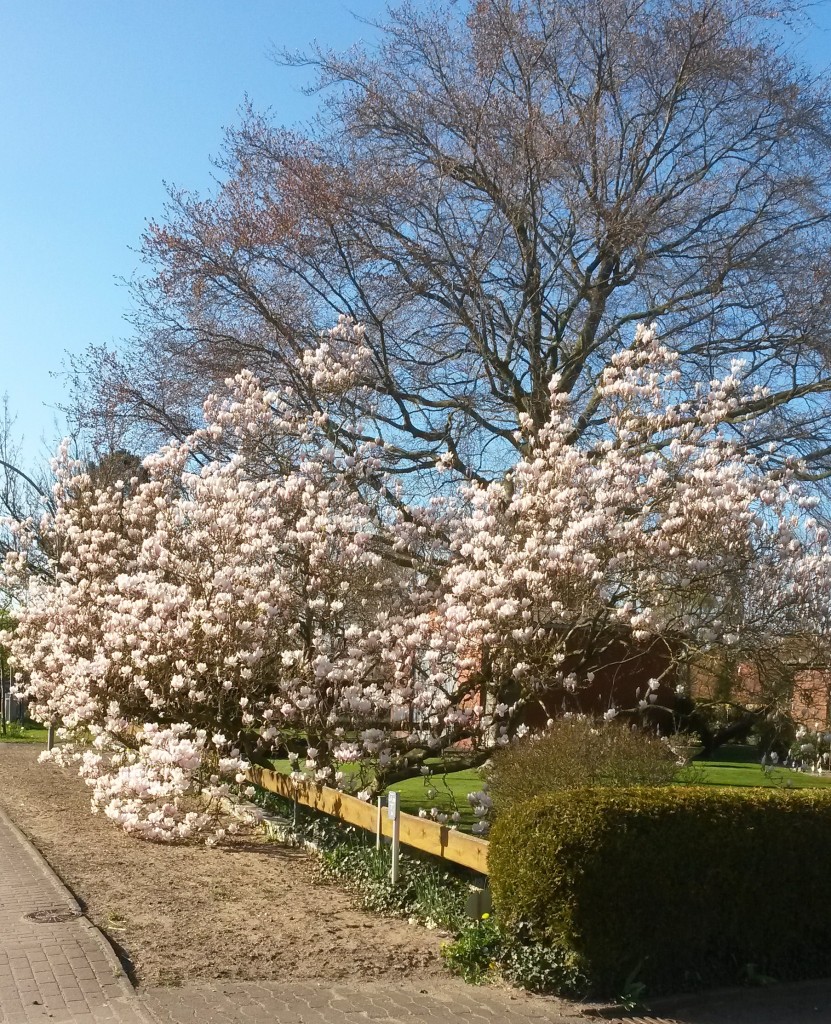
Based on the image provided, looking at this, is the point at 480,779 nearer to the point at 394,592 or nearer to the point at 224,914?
the point at 394,592

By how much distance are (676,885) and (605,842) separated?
23.1 inches

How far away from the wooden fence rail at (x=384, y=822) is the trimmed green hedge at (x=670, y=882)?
0.98 metres

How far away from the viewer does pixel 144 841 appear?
35.3 feet

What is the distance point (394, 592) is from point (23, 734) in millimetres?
20172

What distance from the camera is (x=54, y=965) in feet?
20.8

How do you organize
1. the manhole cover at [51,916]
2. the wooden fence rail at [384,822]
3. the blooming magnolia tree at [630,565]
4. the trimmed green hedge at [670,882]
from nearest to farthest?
the trimmed green hedge at [670,882] < the manhole cover at [51,916] < the wooden fence rail at [384,822] < the blooming magnolia tree at [630,565]

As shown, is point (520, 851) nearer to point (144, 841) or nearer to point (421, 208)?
point (144, 841)

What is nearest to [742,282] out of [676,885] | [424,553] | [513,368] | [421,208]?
[513,368]

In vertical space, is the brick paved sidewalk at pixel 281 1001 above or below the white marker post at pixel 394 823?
below

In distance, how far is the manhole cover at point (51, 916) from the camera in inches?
290

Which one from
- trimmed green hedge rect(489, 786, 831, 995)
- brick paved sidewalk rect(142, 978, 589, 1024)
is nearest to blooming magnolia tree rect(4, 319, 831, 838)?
trimmed green hedge rect(489, 786, 831, 995)

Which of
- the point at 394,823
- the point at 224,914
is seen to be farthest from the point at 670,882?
the point at 224,914

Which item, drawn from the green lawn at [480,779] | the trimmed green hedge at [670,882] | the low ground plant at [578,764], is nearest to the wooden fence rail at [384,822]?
the low ground plant at [578,764]

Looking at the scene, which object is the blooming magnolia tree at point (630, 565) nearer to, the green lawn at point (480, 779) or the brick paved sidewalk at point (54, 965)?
the green lawn at point (480, 779)
